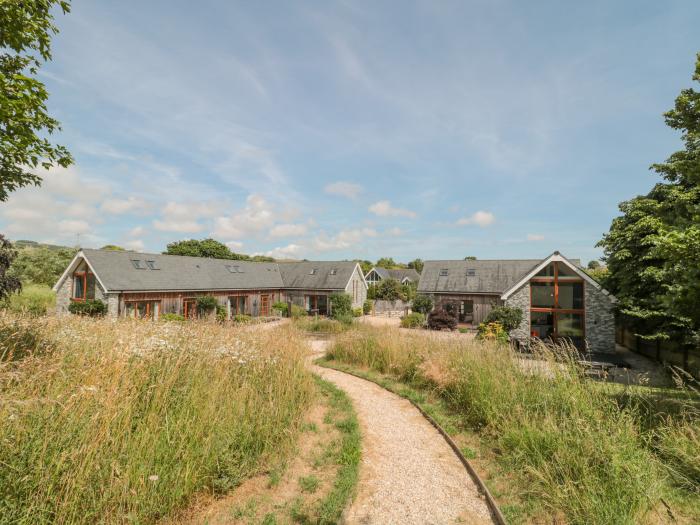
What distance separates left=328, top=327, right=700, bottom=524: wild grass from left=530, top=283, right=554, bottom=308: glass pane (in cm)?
1270

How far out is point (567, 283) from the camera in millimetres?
19922

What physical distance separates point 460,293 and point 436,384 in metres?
18.8

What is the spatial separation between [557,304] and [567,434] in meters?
16.8

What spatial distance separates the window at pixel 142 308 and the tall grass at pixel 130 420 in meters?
15.6

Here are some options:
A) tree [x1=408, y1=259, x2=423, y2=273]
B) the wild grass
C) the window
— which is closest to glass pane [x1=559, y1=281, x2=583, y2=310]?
the wild grass

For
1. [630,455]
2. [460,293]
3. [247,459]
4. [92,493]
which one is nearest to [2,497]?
[92,493]

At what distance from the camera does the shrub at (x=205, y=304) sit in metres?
25.8

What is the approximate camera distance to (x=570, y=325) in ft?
64.6

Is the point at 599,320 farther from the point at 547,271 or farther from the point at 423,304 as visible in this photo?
the point at 423,304

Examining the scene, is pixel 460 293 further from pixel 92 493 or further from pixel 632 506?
pixel 92 493

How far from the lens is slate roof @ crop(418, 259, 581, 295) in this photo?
89.2ft

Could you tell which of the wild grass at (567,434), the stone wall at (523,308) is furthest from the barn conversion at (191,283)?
the stone wall at (523,308)

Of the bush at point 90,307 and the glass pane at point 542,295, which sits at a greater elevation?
the glass pane at point 542,295

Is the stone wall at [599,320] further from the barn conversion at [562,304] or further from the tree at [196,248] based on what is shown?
the tree at [196,248]
